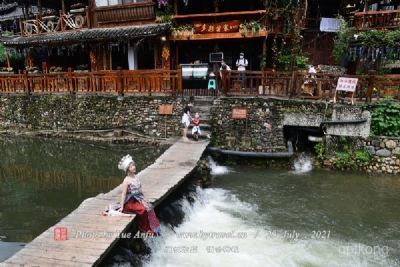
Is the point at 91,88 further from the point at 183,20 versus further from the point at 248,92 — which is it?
the point at 248,92

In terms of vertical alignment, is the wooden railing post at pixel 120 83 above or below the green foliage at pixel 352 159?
above

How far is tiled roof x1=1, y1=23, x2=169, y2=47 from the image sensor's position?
702 inches

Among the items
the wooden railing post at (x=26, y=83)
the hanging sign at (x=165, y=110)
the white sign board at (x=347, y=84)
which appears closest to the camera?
the white sign board at (x=347, y=84)

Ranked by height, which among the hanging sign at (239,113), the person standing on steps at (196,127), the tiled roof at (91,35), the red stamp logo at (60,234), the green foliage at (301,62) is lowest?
the red stamp logo at (60,234)

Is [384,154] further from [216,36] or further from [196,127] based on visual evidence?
[216,36]

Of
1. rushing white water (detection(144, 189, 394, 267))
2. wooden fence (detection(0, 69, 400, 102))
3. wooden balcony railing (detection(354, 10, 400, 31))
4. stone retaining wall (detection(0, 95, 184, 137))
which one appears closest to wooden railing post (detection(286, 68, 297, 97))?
wooden fence (detection(0, 69, 400, 102))

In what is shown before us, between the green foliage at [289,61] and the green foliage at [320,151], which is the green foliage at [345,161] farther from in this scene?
the green foliage at [289,61]

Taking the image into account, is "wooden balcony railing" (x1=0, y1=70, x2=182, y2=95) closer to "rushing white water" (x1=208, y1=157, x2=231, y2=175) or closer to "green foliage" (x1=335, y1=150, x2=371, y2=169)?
"rushing white water" (x1=208, y1=157, x2=231, y2=175)

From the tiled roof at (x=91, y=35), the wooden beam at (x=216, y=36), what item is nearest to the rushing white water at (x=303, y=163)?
the wooden beam at (x=216, y=36)

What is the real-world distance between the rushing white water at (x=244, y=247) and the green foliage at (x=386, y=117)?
6.03 m

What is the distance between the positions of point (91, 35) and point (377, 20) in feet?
48.5

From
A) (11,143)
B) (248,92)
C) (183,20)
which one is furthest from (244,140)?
(11,143)

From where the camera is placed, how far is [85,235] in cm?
658

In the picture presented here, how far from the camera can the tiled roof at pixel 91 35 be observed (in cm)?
1784
